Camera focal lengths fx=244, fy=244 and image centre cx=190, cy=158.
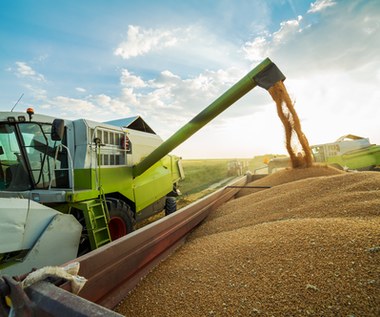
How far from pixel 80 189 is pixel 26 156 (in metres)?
0.91

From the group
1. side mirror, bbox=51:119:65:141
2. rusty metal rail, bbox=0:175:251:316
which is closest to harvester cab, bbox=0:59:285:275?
side mirror, bbox=51:119:65:141

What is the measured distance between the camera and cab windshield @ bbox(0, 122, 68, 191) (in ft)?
11.9

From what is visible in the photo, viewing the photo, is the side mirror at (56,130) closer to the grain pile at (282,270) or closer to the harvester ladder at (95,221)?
the harvester ladder at (95,221)

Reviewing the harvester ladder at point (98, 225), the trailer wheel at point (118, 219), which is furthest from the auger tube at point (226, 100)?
the harvester ladder at point (98, 225)

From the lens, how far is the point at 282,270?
1.58m

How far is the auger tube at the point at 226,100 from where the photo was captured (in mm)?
4215

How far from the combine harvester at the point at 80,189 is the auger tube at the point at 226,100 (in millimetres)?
17

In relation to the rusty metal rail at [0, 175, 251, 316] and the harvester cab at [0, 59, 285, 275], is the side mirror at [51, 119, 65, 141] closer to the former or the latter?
the harvester cab at [0, 59, 285, 275]

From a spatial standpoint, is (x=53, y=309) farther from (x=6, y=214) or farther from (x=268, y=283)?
(x=6, y=214)

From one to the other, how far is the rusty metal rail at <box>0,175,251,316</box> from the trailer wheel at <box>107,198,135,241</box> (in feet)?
5.93

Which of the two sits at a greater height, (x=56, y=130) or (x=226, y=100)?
(x=226, y=100)

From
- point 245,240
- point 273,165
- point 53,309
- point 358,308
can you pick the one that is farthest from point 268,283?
point 273,165

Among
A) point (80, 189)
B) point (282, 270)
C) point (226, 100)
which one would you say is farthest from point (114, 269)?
point (226, 100)

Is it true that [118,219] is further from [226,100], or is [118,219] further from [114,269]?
[226,100]
